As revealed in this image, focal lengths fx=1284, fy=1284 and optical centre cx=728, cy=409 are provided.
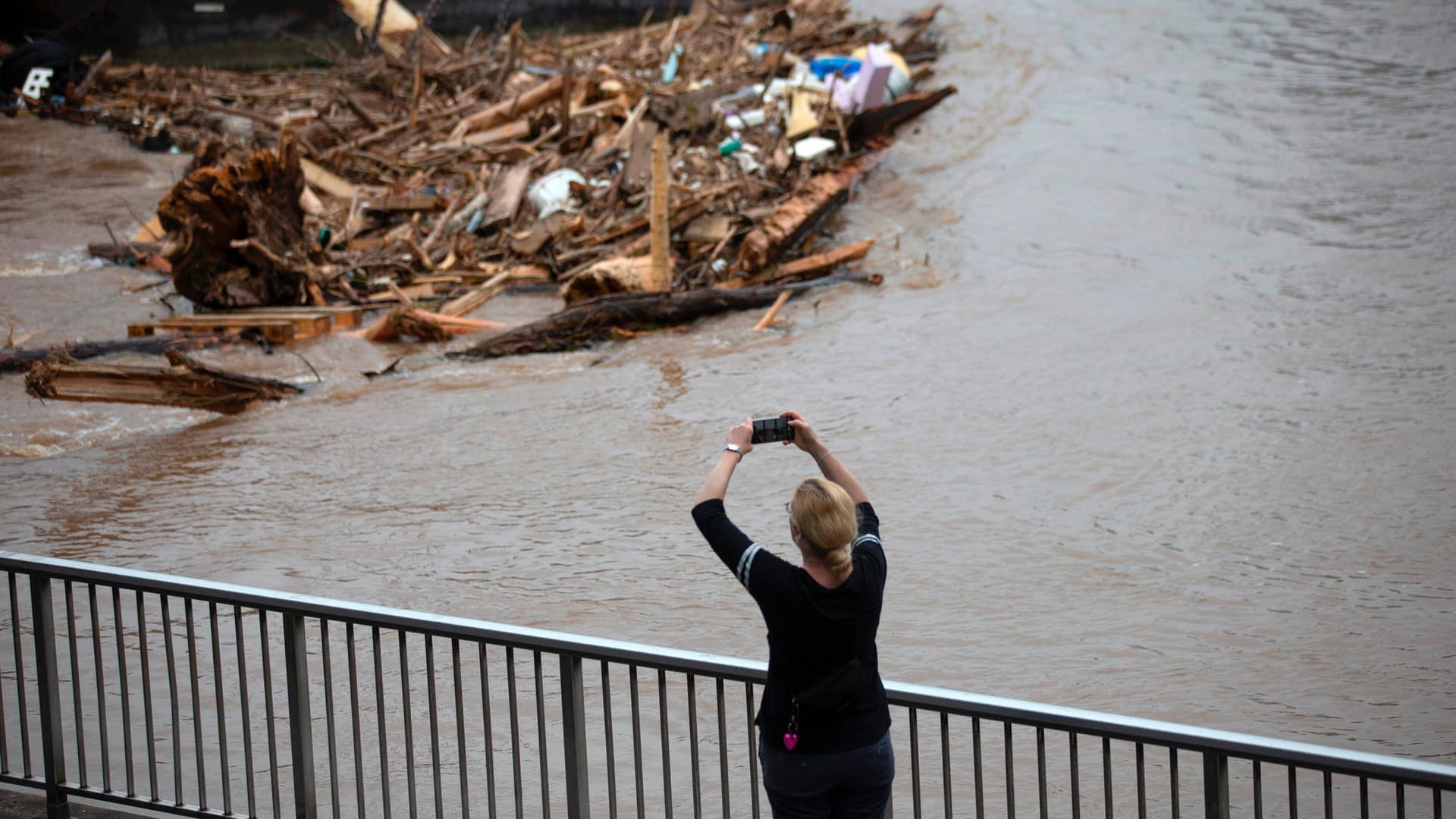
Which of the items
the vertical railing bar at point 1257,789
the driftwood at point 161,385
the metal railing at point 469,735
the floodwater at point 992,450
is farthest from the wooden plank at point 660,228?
the vertical railing bar at point 1257,789

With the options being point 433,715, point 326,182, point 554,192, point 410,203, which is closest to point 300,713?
point 433,715

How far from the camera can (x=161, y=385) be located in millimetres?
12742

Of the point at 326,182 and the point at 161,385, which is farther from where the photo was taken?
the point at 326,182

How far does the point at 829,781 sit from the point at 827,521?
0.72 metres

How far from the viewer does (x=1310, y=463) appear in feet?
37.5

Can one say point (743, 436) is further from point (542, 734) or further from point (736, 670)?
point (542, 734)

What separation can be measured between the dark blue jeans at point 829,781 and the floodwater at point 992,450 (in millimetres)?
4189

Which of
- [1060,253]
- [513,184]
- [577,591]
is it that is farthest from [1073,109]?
[577,591]

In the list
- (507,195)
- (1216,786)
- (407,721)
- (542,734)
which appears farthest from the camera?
(507,195)

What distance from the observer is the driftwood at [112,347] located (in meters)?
14.4

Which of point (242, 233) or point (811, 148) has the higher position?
point (811, 148)

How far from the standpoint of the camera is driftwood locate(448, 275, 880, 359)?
51.6 feet

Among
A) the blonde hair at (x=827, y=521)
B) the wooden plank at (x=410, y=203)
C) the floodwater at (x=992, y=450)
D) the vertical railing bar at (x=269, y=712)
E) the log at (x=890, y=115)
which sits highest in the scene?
the log at (x=890, y=115)

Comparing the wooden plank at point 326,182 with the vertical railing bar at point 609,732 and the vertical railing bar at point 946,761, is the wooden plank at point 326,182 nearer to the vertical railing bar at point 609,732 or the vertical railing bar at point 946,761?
the vertical railing bar at point 609,732
